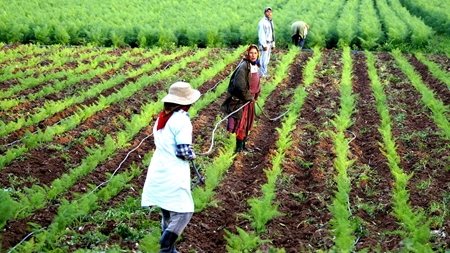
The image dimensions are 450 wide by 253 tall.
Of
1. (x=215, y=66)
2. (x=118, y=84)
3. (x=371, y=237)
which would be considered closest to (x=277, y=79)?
(x=215, y=66)

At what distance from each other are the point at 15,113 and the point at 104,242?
622 cm

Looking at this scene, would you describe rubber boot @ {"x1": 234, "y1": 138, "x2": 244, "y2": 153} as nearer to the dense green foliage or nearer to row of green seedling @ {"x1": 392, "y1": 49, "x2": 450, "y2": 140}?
row of green seedling @ {"x1": 392, "y1": 49, "x2": 450, "y2": 140}

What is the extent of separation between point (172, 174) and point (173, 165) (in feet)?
0.27

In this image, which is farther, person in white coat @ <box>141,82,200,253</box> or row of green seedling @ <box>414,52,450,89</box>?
row of green seedling @ <box>414,52,450,89</box>

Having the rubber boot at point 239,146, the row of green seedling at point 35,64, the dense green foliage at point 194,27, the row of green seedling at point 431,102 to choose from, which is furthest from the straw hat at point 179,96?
the dense green foliage at point 194,27

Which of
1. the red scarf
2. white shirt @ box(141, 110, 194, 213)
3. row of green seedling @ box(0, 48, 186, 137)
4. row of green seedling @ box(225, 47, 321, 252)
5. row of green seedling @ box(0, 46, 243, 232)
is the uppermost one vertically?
the red scarf

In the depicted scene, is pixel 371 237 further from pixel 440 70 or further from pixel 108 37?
pixel 108 37

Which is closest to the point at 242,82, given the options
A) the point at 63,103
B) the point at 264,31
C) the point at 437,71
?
the point at 63,103

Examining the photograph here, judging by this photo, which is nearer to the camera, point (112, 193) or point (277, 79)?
point (112, 193)

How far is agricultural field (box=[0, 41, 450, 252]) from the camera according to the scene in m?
6.73

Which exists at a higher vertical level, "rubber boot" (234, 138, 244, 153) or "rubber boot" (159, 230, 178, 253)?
"rubber boot" (159, 230, 178, 253)

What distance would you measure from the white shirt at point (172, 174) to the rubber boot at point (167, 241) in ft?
0.86

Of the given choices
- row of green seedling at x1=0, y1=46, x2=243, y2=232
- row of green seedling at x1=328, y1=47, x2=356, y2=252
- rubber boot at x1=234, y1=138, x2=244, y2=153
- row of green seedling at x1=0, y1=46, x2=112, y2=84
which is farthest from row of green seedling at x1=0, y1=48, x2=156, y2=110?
row of green seedling at x1=328, y1=47, x2=356, y2=252

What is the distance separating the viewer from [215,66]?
16.8 m
